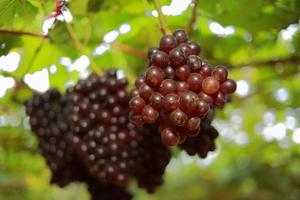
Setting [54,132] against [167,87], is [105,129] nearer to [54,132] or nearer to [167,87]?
[54,132]

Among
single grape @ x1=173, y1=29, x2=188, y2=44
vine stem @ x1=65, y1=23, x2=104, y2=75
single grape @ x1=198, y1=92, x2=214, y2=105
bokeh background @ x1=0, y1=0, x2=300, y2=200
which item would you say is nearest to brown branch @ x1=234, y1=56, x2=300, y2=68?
bokeh background @ x1=0, y1=0, x2=300, y2=200

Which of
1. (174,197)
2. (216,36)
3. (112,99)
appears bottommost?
(174,197)

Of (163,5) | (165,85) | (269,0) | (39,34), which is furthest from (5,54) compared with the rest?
(269,0)

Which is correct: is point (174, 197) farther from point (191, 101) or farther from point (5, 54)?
point (191, 101)

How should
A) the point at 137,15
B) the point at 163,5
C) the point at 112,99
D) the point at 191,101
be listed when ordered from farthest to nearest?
the point at 137,15, the point at 112,99, the point at 163,5, the point at 191,101

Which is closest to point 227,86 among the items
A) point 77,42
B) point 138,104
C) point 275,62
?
point 138,104

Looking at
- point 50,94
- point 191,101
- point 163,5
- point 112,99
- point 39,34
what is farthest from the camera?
point 50,94

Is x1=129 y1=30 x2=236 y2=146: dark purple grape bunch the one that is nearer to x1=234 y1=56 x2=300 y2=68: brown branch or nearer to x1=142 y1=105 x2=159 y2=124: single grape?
x1=142 y1=105 x2=159 y2=124: single grape
